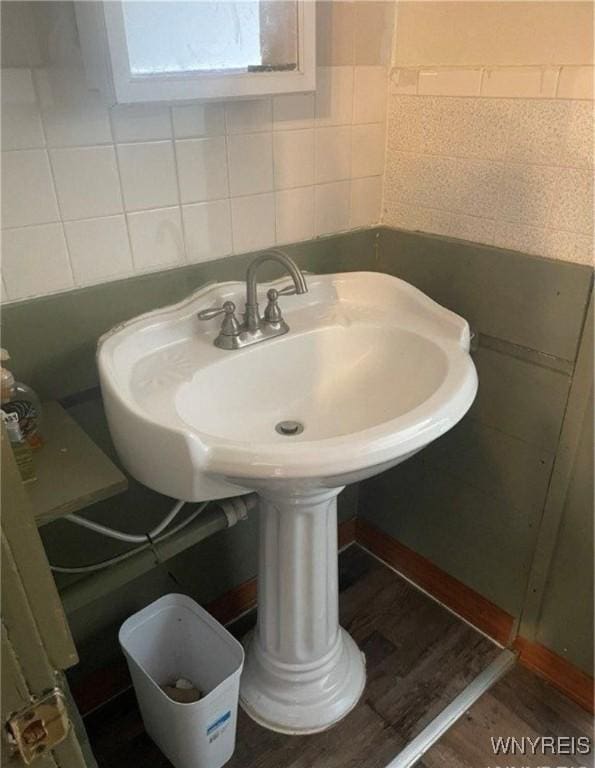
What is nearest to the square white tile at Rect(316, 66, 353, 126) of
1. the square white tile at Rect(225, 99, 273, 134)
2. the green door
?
the square white tile at Rect(225, 99, 273, 134)

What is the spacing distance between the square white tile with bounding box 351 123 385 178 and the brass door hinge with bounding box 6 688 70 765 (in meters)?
1.18

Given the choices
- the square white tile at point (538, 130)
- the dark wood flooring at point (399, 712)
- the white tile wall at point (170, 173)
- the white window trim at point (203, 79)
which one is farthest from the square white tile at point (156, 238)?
the dark wood flooring at point (399, 712)

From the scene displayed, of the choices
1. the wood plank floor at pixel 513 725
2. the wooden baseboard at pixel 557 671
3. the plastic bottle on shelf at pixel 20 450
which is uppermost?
the plastic bottle on shelf at pixel 20 450

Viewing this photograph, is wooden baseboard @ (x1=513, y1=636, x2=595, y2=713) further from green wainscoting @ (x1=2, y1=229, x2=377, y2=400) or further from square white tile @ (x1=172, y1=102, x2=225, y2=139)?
square white tile @ (x1=172, y1=102, x2=225, y2=139)

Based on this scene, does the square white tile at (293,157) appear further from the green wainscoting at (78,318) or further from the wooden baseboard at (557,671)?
the wooden baseboard at (557,671)

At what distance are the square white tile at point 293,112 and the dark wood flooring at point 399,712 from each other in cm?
125

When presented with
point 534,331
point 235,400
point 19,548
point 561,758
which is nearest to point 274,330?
point 235,400

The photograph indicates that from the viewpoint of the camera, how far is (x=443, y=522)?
62.9 inches

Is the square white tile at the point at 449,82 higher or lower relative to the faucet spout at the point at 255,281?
higher

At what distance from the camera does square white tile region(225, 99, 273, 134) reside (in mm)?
1113

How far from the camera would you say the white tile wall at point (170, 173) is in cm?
93

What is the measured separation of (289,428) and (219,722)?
609mm

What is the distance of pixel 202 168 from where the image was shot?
112cm

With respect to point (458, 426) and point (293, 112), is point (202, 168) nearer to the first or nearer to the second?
point (293, 112)
